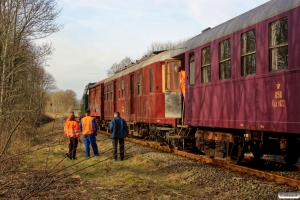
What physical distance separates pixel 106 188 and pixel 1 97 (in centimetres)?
1021

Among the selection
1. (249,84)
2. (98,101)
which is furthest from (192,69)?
(98,101)

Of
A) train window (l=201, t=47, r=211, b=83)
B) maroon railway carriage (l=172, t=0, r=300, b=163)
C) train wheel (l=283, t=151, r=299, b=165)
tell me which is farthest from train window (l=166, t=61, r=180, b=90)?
train wheel (l=283, t=151, r=299, b=165)

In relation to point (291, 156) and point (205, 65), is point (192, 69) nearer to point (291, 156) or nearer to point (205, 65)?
point (205, 65)

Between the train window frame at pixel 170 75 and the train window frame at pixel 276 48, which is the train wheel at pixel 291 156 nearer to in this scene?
the train window frame at pixel 276 48

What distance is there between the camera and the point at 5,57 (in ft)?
63.3

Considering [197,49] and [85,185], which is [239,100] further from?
[85,185]

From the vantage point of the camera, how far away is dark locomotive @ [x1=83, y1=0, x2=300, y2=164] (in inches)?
269

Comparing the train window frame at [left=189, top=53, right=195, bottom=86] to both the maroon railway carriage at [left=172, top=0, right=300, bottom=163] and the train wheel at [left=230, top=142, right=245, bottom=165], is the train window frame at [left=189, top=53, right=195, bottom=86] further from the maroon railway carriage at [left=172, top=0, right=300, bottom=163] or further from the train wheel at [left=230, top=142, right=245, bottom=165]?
the train wheel at [left=230, top=142, right=245, bottom=165]

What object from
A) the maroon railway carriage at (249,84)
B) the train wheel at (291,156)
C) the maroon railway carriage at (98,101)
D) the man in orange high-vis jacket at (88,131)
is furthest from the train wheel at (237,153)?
the maroon railway carriage at (98,101)

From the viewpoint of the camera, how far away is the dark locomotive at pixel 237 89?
684 cm

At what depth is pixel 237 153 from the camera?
384 inches

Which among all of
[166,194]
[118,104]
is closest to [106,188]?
[166,194]

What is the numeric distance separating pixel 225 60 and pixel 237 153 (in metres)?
2.54

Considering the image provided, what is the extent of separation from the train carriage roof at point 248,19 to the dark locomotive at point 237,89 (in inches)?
0.8
